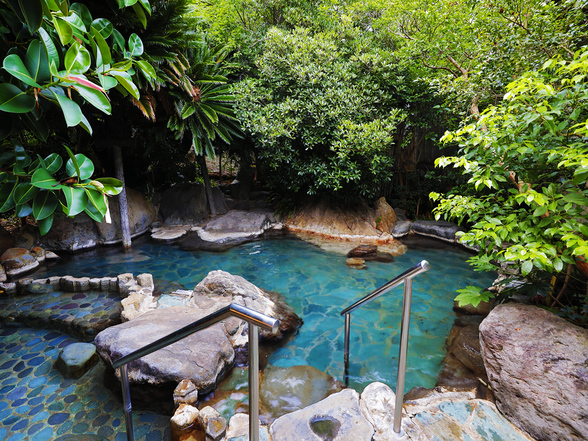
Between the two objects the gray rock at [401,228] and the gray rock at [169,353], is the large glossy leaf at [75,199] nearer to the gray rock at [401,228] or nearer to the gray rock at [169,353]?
the gray rock at [169,353]

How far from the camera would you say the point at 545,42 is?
11.5 feet

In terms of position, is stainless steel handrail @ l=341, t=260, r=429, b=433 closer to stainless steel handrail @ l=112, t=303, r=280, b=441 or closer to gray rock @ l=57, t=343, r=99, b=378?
stainless steel handrail @ l=112, t=303, r=280, b=441

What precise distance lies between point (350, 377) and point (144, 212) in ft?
25.5

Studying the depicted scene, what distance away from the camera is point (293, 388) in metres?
3.11

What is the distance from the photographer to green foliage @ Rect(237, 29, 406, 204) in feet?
23.3

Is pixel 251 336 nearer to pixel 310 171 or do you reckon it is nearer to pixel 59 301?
pixel 59 301

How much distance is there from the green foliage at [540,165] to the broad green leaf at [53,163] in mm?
2707

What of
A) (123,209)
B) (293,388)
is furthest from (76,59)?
(123,209)

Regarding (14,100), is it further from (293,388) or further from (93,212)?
(293,388)

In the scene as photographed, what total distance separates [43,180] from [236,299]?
3.38m

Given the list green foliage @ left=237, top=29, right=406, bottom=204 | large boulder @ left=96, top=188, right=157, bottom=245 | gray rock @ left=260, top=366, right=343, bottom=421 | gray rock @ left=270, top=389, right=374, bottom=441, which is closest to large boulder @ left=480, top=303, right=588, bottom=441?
gray rock @ left=270, top=389, right=374, bottom=441

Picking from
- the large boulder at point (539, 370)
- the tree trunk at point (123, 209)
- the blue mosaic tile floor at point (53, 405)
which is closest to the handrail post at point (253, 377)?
the blue mosaic tile floor at point (53, 405)

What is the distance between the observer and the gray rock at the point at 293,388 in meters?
2.87

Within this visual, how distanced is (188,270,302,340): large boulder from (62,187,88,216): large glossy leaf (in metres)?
3.09
